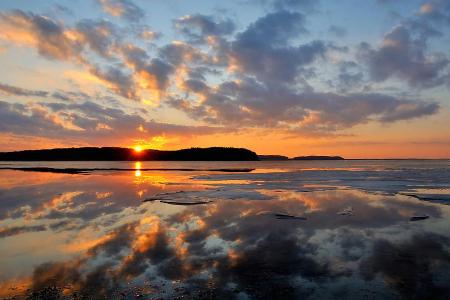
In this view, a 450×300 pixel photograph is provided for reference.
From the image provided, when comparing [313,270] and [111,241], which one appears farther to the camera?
[111,241]

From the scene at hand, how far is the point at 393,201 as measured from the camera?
67.9 feet

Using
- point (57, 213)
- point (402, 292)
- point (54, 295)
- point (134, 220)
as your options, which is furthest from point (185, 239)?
point (57, 213)

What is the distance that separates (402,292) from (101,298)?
5808 mm

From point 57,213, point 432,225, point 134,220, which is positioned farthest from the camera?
point 57,213

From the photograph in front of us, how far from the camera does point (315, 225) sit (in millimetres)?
13773

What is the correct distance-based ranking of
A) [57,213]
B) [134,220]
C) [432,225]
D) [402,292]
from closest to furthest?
[402,292], [432,225], [134,220], [57,213]

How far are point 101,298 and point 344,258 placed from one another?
613cm

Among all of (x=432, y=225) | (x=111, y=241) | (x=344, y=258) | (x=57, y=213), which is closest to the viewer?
(x=344, y=258)

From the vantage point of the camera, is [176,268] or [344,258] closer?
[176,268]

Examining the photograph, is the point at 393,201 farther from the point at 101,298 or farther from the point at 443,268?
the point at 101,298

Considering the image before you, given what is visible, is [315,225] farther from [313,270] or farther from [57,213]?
[57,213]

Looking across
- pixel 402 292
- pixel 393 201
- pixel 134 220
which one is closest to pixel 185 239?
pixel 134 220

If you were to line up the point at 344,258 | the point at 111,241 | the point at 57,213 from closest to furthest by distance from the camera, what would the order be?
the point at 344,258
the point at 111,241
the point at 57,213

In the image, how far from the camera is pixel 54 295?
6.80 meters
